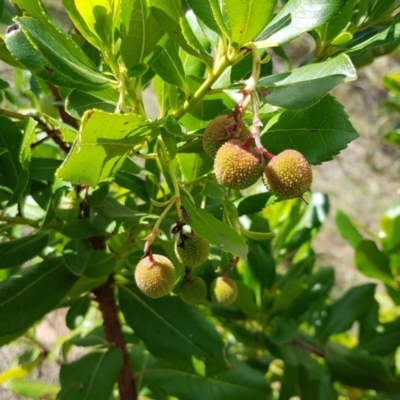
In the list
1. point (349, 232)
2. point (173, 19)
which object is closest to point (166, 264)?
point (173, 19)

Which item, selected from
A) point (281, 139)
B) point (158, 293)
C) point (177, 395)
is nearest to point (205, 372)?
point (177, 395)

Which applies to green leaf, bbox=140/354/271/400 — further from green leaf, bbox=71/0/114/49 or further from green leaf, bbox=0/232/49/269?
green leaf, bbox=71/0/114/49

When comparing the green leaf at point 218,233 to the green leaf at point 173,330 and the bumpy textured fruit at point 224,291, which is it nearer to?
the bumpy textured fruit at point 224,291

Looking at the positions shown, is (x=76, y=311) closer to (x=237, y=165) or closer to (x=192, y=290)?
(x=192, y=290)

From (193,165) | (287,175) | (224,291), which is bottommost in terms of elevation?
(224,291)

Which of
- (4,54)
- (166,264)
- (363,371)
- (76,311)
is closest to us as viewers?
(166,264)

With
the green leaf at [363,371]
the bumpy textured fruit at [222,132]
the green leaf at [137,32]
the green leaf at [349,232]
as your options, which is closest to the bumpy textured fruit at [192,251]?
the bumpy textured fruit at [222,132]

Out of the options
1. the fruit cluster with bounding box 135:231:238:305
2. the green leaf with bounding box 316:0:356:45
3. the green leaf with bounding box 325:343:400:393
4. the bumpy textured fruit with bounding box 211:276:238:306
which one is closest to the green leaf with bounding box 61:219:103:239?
the fruit cluster with bounding box 135:231:238:305

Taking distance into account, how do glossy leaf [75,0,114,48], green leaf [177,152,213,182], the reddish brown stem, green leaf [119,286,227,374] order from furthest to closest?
the reddish brown stem, green leaf [119,286,227,374], green leaf [177,152,213,182], glossy leaf [75,0,114,48]
